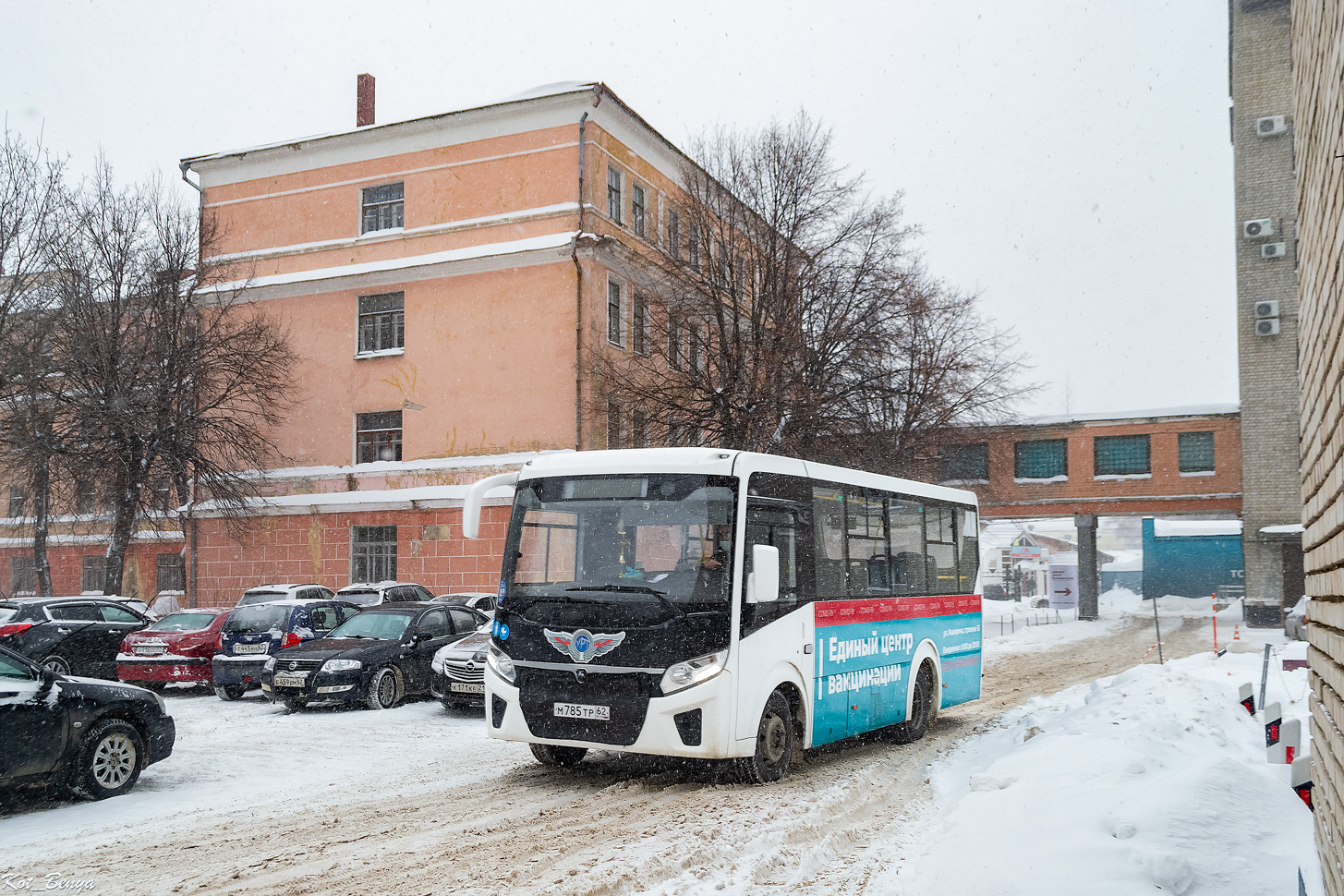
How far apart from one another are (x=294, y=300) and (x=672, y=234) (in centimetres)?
1235

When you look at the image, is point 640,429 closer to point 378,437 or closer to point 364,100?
point 378,437

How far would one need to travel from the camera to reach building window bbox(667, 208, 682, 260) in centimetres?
2690

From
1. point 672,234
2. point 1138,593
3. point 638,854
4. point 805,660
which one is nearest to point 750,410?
point 672,234

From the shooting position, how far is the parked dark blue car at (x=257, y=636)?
55.3 feet

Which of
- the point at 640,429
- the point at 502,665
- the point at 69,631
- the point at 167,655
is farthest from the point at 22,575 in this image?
the point at 502,665

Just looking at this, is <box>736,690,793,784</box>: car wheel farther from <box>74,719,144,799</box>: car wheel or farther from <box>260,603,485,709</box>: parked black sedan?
<box>260,603,485,709</box>: parked black sedan

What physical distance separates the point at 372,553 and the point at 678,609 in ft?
75.0

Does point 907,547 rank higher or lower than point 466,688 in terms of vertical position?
higher

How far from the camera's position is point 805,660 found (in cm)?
995

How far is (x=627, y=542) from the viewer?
30.7 ft

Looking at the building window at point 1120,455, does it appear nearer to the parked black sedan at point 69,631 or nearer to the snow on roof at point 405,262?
the snow on roof at point 405,262

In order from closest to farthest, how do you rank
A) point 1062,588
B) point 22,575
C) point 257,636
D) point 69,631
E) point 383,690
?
point 383,690
point 257,636
point 69,631
point 22,575
point 1062,588

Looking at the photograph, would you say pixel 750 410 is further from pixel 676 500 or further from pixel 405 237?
pixel 676 500

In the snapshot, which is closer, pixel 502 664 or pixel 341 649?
pixel 502 664
